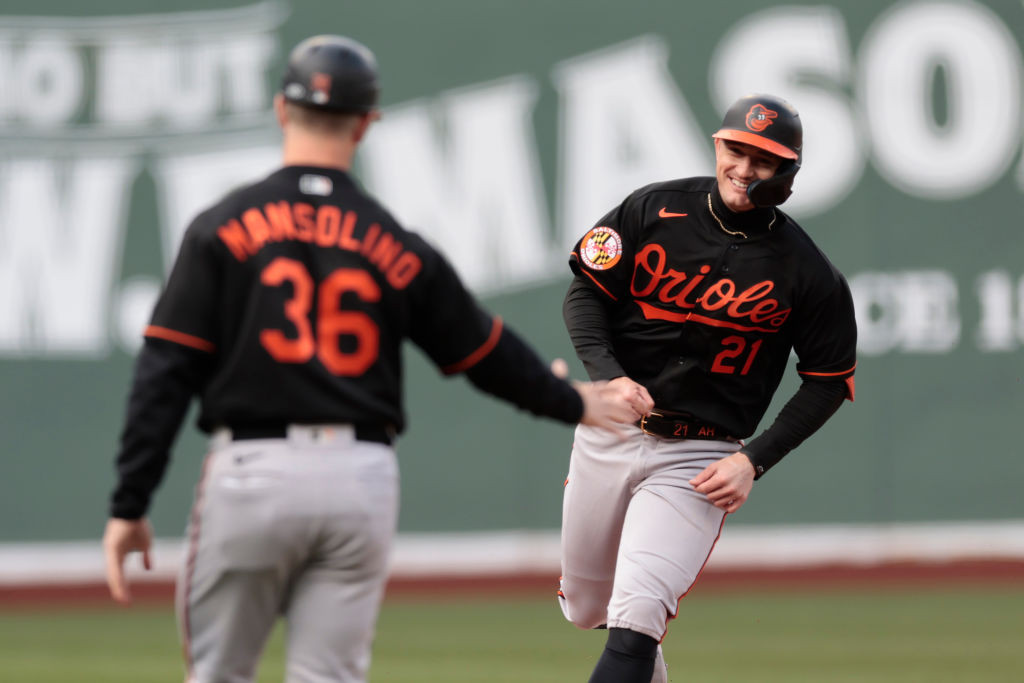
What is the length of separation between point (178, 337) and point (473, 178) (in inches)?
311

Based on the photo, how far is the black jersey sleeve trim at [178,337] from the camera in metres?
3.11

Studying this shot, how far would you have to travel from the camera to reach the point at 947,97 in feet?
36.8

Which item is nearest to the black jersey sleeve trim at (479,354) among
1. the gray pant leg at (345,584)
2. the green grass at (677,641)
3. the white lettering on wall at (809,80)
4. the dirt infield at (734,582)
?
the gray pant leg at (345,584)

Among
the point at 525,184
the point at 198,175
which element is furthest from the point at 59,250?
the point at 525,184

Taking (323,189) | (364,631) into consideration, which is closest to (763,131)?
(323,189)

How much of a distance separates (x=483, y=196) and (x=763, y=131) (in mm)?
6499

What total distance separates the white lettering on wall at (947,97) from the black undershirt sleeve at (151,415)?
9.04 meters

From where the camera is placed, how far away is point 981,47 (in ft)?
36.9

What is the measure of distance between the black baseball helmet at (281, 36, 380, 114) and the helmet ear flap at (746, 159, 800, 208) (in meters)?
1.68

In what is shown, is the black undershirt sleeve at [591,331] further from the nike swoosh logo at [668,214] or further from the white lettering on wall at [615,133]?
the white lettering on wall at [615,133]

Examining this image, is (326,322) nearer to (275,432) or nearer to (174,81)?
(275,432)

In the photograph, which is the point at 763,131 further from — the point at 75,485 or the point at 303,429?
the point at 75,485

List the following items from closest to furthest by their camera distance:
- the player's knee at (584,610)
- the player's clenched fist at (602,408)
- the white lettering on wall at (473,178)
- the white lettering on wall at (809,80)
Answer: the player's clenched fist at (602,408) → the player's knee at (584,610) → the white lettering on wall at (473,178) → the white lettering on wall at (809,80)

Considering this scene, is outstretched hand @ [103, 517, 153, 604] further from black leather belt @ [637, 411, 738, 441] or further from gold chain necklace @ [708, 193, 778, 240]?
gold chain necklace @ [708, 193, 778, 240]
